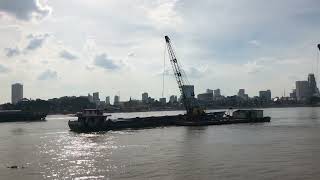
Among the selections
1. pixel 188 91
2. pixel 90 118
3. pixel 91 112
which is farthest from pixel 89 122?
pixel 188 91

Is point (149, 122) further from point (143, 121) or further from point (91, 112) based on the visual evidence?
point (91, 112)

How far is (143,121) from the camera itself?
151 m

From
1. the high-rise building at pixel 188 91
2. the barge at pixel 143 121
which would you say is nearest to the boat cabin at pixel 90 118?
the barge at pixel 143 121

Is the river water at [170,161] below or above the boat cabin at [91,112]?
below

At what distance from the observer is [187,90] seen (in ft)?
594

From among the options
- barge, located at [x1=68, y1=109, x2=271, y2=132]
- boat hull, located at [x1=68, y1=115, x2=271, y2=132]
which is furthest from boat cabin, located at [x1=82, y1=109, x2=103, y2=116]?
boat hull, located at [x1=68, y1=115, x2=271, y2=132]

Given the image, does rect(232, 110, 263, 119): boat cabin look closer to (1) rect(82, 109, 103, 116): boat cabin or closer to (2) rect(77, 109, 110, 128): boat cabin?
(1) rect(82, 109, 103, 116): boat cabin

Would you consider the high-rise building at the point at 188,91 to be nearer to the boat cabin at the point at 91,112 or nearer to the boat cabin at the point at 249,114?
the boat cabin at the point at 249,114

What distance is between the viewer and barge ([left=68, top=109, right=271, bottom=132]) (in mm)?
131750

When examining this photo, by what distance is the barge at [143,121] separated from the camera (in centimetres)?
13175

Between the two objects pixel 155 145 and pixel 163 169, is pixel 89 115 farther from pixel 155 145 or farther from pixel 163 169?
pixel 163 169

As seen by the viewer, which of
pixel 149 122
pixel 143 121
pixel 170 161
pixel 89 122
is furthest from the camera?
pixel 149 122

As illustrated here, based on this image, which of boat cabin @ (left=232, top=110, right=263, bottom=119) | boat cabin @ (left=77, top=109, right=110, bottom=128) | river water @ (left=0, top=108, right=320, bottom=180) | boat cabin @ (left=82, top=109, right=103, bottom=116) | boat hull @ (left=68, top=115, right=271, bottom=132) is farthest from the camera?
boat cabin @ (left=232, top=110, right=263, bottom=119)

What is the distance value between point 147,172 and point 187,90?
433 feet
